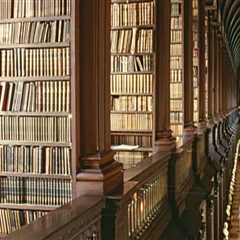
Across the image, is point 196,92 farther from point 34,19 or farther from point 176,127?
point 34,19

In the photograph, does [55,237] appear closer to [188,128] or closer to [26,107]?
[26,107]

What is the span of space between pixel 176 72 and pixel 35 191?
11.2 ft

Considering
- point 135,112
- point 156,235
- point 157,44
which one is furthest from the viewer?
point 135,112

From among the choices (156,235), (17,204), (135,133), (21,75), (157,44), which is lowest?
(156,235)

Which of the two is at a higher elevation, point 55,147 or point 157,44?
point 157,44

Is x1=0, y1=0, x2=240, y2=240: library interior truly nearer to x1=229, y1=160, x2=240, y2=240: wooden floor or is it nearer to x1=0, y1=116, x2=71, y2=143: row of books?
x1=0, y1=116, x2=71, y2=143: row of books

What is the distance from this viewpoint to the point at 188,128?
597cm

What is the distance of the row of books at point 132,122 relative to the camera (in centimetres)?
529

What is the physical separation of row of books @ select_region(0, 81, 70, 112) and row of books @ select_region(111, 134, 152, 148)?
2059 millimetres

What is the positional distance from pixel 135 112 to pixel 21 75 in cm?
205

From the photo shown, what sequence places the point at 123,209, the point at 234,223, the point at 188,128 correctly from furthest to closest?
1. the point at 234,223
2. the point at 188,128
3. the point at 123,209

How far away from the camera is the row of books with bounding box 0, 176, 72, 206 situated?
10.6ft

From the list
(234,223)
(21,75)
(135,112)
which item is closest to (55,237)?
(21,75)

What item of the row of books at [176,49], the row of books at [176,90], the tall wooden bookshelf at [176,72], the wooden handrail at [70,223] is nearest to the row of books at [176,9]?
the tall wooden bookshelf at [176,72]
